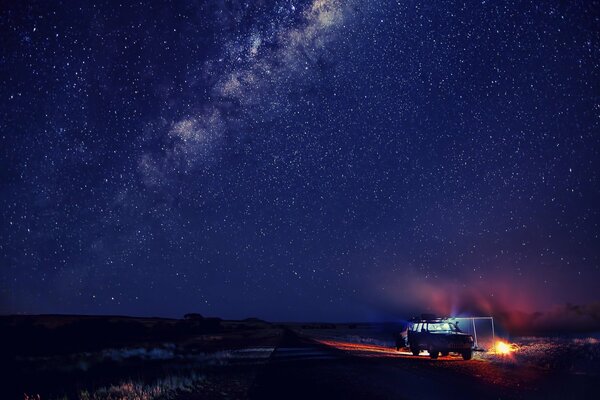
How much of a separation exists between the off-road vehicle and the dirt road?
7.78ft

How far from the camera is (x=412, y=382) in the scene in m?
11.9

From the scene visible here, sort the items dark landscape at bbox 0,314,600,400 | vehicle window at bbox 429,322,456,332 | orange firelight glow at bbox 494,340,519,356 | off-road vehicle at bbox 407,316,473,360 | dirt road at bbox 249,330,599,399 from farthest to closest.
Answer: orange firelight glow at bbox 494,340,519,356
vehicle window at bbox 429,322,456,332
off-road vehicle at bbox 407,316,473,360
dark landscape at bbox 0,314,600,400
dirt road at bbox 249,330,599,399

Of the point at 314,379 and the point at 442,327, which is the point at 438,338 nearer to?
the point at 442,327

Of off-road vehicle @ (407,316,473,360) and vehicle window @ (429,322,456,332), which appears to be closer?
off-road vehicle @ (407,316,473,360)

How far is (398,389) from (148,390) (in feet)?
19.6

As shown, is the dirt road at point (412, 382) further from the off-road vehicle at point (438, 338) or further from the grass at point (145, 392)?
the off-road vehicle at point (438, 338)

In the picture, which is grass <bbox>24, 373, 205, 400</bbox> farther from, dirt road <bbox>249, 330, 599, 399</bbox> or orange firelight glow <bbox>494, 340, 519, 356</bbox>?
orange firelight glow <bbox>494, 340, 519, 356</bbox>

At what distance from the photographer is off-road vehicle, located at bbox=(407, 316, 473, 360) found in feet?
62.2

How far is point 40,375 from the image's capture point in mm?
18297

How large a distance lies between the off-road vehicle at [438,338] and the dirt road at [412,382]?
2371 mm

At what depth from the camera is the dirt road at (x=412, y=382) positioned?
395 inches

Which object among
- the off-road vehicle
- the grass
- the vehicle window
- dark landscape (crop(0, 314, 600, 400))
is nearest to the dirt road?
dark landscape (crop(0, 314, 600, 400))

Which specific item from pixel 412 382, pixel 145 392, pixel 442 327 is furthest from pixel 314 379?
pixel 442 327

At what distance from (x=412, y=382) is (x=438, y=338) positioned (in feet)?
26.5
